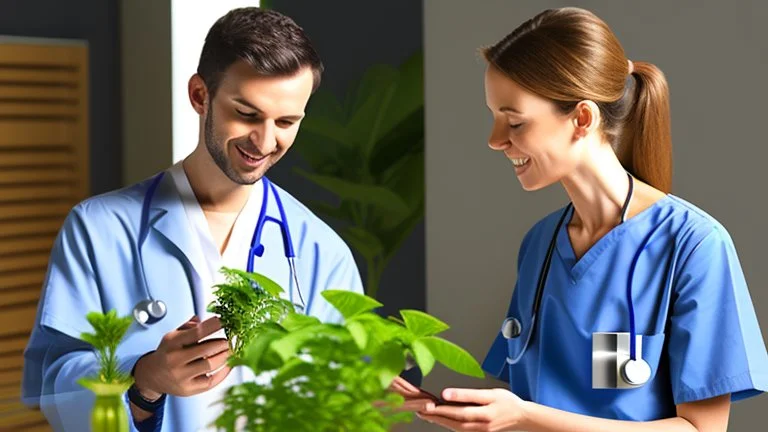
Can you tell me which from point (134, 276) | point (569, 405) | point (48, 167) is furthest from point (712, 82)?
point (48, 167)

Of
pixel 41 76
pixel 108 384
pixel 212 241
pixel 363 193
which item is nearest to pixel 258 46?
pixel 212 241

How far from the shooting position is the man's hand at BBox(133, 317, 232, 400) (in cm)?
195

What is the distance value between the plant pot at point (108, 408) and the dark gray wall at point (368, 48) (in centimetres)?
392

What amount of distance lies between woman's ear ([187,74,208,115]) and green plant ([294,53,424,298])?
2925mm

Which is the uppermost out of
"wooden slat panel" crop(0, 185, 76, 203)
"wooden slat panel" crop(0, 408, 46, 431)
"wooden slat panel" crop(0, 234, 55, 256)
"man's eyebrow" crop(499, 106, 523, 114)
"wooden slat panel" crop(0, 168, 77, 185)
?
"man's eyebrow" crop(499, 106, 523, 114)

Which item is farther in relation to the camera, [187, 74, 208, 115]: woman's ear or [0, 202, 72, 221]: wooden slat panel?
[0, 202, 72, 221]: wooden slat panel

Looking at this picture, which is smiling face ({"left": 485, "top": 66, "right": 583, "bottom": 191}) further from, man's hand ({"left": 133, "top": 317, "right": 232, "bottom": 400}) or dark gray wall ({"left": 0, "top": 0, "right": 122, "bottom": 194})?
dark gray wall ({"left": 0, "top": 0, "right": 122, "bottom": 194})

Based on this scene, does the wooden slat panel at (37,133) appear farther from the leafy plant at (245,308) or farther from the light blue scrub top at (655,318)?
the leafy plant at (245,308)

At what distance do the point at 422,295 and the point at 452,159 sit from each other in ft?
5.28

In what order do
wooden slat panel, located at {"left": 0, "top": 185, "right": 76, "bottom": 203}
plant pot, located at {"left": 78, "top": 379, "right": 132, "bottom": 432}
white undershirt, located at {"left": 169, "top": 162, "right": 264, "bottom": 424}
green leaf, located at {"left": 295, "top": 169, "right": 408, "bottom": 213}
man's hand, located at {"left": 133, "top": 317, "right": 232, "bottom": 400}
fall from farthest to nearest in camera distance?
1. wooden slat panel, located at {"left": 0, "top": 185, "right": 76, "bottom": 203}
2. green leaf, located at {"left": 295, "top": 169, "right": 408, "bottom": 213}
3. white undershirt, located at {"left": 169, "top": 162, "right": 264, "bottom": 424}
4. man's hand, located at {"left": 133, "top": 317, "right": 232, "bottom": 400}
5. plant pot, located at {"left": 78, "top": 379, "right": 132, "bottom": 432}

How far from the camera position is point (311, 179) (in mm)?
5473

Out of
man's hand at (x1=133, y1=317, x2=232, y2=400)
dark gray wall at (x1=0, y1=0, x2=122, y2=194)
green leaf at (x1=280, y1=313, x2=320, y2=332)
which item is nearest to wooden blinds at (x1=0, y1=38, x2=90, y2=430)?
dark gray wall at (x1=0, y1=0, x2=122, y2=194)

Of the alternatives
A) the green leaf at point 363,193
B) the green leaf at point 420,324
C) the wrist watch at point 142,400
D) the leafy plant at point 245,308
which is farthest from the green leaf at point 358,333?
the green leaf at point 363,193

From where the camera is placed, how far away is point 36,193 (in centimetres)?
565
